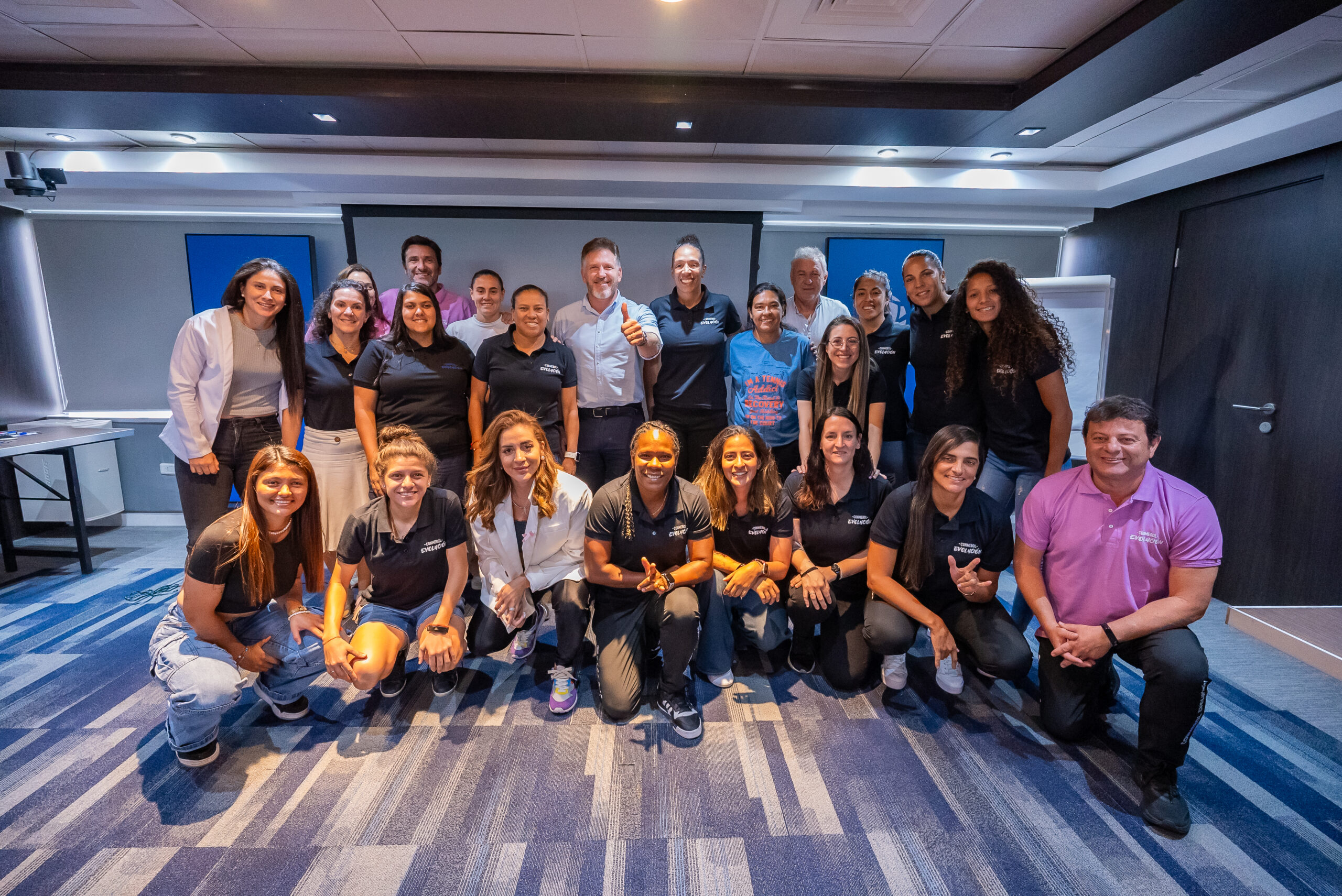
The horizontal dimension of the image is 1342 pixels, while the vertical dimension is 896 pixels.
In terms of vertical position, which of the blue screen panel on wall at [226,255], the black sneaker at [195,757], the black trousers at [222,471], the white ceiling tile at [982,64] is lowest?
→ the black sneaker at [195,757]

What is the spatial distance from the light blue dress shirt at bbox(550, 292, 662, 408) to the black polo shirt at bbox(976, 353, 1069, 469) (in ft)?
5.36

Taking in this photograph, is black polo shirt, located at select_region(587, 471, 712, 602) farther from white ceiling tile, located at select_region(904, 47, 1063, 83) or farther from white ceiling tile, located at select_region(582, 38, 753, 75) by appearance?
white ceiling tile, located at select_region(904, 47, 1063, 83)

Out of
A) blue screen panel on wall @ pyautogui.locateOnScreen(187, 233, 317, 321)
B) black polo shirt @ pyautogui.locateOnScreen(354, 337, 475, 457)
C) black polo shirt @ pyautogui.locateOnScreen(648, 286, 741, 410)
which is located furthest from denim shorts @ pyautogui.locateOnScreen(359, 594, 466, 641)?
blue screen panel on wall @ pyautogui.locateOnScreen(187, 233, 317, 321)

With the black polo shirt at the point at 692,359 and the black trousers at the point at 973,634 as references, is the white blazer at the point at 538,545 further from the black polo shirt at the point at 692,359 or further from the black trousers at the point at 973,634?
the black trousers at the point at 973,634

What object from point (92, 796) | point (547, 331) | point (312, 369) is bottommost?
point (92, 796)

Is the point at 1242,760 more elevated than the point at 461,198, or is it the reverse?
the point at 461,198

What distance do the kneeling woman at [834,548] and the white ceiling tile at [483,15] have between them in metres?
1.87

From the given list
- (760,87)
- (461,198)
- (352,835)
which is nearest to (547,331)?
(760,87)

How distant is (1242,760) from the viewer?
2.10 meters

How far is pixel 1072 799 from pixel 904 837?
64 cm

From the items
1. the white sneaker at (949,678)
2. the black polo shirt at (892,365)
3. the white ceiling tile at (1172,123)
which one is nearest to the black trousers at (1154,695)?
the white sneaker at (949,678)

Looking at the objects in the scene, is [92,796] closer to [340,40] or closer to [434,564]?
[434,564]

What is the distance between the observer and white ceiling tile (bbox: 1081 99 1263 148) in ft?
9.68

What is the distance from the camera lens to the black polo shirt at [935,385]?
2768mm
